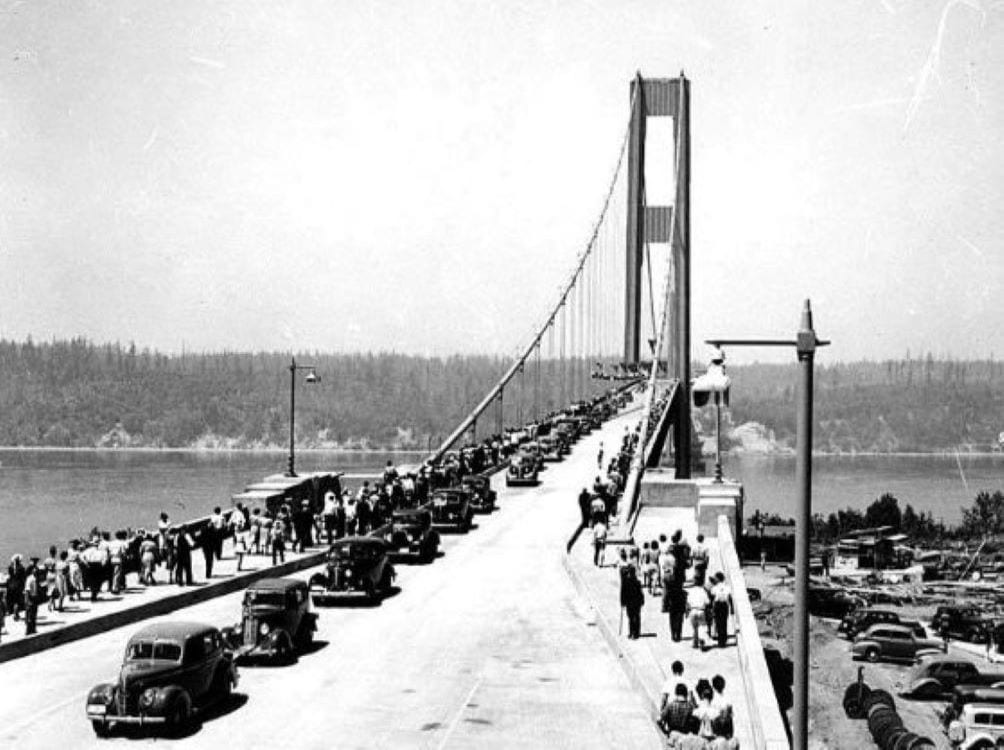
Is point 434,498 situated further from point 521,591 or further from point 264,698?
point 264,698

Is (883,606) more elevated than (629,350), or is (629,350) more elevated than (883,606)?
(629,350)

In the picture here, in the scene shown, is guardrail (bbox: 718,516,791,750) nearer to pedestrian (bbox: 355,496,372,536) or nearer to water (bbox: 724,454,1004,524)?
pedestrian (bbox: 355,496,372,536)

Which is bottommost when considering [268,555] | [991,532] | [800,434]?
[991,532]

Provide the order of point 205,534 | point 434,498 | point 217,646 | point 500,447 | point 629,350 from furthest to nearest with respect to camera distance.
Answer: point 629,350 → point 500,447 → point 434,498 → point 205,534 → point 217,646

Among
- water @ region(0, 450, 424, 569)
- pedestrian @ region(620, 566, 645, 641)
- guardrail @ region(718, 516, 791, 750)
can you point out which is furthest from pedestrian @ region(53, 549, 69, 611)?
water @ region(0, 450, 424, 569)

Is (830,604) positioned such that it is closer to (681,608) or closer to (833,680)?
(833,680)

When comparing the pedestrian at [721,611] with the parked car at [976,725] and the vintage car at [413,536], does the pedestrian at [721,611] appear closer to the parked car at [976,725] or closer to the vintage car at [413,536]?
the vintage car at [413,536]

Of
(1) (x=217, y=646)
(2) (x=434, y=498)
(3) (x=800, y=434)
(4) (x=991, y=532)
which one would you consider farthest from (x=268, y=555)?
(4) (x=991, y=532)

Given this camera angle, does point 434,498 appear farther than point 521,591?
Yes
